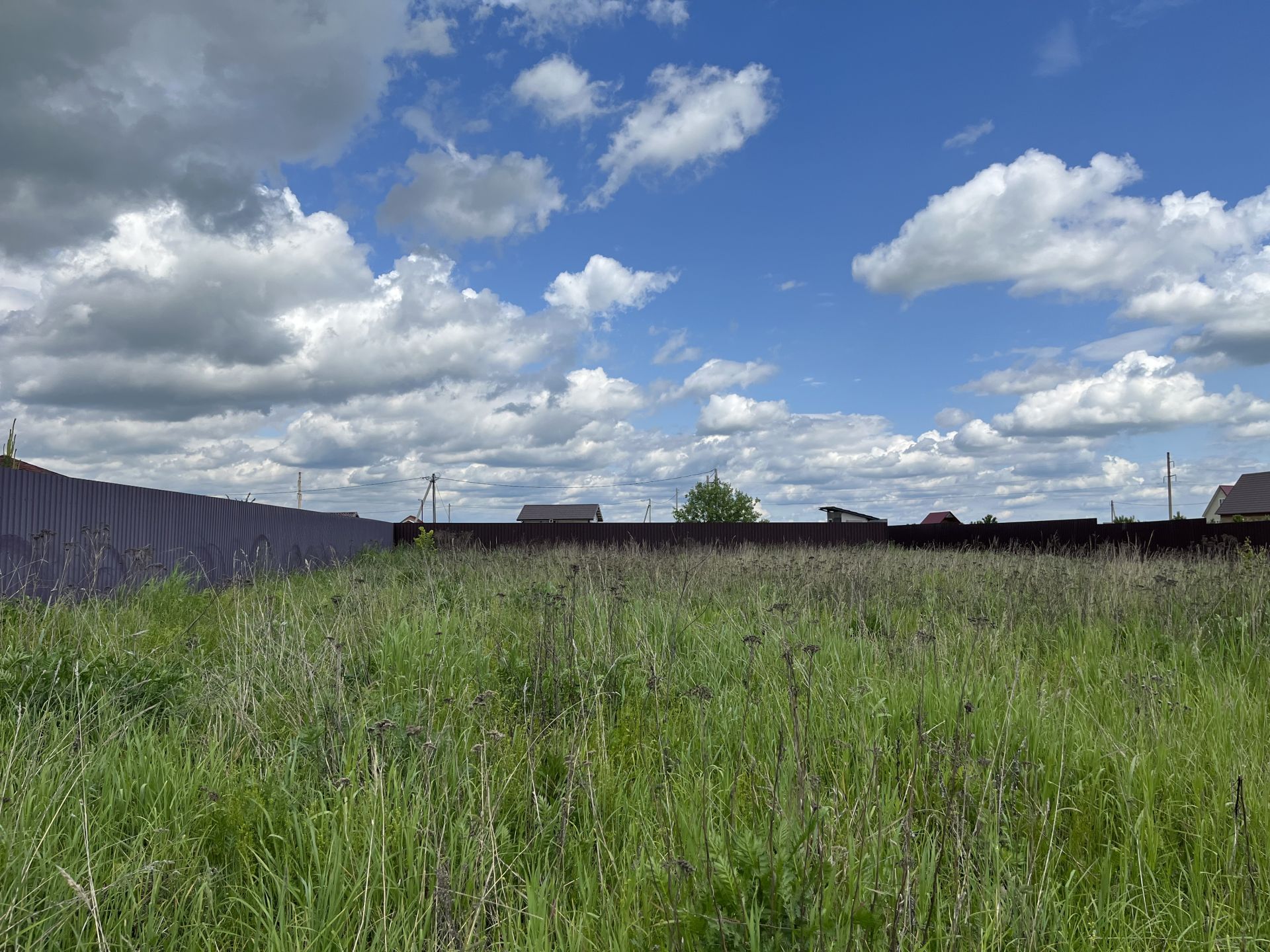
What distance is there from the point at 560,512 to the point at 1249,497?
4614 cm

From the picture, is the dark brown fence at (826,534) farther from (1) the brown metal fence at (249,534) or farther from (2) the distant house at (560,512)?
(2) the distant house at (560,512)

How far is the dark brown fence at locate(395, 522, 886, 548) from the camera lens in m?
22.6

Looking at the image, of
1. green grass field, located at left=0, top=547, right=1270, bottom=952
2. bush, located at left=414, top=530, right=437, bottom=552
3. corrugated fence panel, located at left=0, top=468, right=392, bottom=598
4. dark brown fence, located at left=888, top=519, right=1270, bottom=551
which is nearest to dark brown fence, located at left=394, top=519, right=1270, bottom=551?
dark brown fence, located at left=888, top=519, right=1270, bottom=551

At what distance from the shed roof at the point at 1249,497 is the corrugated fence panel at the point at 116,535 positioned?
46.1m

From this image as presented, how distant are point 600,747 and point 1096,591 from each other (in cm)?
583

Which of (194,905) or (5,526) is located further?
(5,526)

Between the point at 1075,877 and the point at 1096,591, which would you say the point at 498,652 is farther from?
the point at 1096,591

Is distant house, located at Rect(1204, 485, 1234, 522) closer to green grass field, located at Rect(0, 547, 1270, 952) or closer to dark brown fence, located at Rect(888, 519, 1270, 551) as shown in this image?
dark brown fence, located at Rect(888, 519, 1270, 551)

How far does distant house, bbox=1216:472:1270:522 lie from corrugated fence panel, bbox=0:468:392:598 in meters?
45.3

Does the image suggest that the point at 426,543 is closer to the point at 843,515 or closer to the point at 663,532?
the point at 663,532

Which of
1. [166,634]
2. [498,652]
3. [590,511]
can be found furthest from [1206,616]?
[590,511]

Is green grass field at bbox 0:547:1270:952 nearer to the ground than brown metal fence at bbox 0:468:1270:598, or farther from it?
nearer to the ground

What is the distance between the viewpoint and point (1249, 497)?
138 ft

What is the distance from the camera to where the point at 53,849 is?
2342 millimetres
